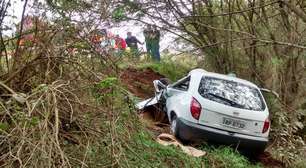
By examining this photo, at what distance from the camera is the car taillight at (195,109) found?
396 inches

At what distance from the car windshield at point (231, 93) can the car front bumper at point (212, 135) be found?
0.59 meters

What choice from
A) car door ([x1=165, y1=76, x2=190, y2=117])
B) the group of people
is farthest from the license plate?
the group of people

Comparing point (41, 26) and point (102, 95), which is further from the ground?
point (41, 26)

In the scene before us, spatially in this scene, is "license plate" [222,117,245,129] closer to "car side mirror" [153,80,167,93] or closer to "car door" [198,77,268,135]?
"car door" [198,77,268,135]

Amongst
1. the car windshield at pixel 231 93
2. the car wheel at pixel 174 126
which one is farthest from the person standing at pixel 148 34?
the car windshield at pixel 231 93

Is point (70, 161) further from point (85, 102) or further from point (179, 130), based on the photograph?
point (179, 130)

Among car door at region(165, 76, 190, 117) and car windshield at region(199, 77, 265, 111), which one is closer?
car windshield at region(199, 77, 265, 111)

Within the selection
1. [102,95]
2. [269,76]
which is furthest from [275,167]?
[102,95]

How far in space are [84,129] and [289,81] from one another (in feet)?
34.3

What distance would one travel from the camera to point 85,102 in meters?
6.38

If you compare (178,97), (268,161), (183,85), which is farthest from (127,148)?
(268,161)

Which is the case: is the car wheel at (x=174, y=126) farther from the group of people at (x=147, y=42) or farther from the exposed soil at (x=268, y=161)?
the exposed soil at (x=268, y=161)

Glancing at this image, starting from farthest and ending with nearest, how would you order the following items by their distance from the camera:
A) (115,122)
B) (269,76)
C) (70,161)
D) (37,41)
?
(269,76) < (37,41) < (115,122) < (70,161)

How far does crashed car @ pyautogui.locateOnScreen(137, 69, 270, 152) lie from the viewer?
33.1ft
